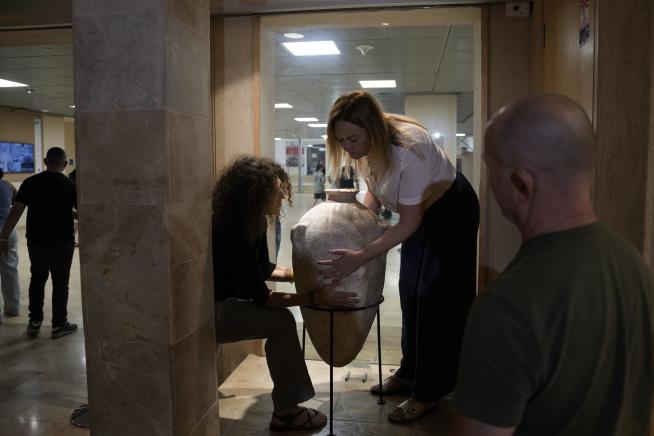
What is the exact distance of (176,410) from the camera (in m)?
2.02

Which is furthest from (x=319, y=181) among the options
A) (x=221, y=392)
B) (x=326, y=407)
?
(x=326, y=407)

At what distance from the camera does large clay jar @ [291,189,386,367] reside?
2.43m

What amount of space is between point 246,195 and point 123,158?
666 millimetres

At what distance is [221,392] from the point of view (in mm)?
3174

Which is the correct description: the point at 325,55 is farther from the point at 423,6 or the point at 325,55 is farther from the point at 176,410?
the point at 176,410

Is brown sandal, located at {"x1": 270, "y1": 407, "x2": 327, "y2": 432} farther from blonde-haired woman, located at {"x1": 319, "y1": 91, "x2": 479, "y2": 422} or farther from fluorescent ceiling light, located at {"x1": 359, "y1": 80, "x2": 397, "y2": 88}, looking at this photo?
fluorescent ceiling light, located at {"x1": 359, "y1": 80, "x2": 397, "y2": 88}

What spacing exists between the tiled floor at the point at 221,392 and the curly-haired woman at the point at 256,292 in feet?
0.83

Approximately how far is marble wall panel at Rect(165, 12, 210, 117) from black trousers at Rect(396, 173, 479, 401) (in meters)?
1.20

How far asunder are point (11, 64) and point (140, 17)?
295 inches

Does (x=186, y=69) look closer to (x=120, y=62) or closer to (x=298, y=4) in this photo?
(x=120, y=62)

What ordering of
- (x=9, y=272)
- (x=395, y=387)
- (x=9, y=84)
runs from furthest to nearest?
(x=9, y=84)
(x=9, y=272)
(x=395, y=387)

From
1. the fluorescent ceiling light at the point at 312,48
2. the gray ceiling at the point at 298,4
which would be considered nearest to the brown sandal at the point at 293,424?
the gray ceiling at the point at 298,4

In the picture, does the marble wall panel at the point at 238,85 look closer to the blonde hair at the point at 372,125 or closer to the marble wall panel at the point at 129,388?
the blonde hair at the point at 372,125

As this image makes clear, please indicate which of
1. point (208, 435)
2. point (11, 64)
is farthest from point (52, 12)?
point (11, 64)
